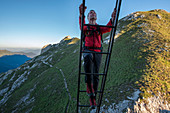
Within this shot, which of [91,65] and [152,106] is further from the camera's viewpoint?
[152,106]

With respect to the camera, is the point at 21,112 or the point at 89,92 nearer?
the point at 89,92

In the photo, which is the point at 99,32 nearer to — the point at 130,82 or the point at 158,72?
the point at 130,82

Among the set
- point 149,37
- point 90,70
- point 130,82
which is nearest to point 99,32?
point 90,70

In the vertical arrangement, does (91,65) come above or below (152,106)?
above

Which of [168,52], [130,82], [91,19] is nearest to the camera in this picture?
[91,19]

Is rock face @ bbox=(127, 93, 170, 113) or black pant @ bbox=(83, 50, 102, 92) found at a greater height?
black pant @ bbox=(83, 50, 102, 92)

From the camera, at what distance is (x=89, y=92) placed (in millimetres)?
4906

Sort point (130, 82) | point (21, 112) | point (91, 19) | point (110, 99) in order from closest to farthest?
point (91, 19) < point (110, 99) < point (130, 82) < point (21, 112)

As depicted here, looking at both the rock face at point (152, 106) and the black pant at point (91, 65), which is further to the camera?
the rock face at point (152, 106)

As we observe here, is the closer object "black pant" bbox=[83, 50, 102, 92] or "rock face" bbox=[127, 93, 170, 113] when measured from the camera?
"black pant" bbox=[83, 50, 102, 92]

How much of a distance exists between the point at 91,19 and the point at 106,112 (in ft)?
40.7

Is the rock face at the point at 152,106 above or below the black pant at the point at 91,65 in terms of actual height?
below

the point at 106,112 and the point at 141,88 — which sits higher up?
the point at 141,88

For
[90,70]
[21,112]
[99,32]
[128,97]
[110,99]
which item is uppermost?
[99,32]
